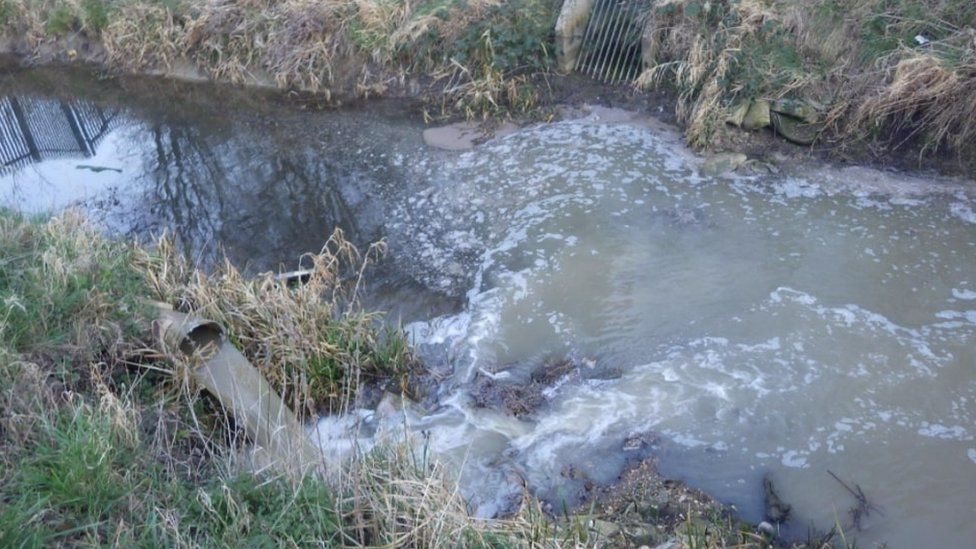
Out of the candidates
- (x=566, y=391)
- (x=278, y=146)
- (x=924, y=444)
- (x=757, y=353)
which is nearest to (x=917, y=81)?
(x=757, y=353)

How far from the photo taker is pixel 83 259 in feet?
17.1

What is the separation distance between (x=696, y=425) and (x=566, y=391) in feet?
2.60

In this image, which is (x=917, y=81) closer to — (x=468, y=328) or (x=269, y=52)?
(x=468, y=328)

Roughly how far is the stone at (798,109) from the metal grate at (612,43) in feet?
5.45

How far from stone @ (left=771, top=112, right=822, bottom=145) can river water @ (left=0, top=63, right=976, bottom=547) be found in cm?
34

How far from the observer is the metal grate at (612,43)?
8.79m

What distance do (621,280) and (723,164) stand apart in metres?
1.90

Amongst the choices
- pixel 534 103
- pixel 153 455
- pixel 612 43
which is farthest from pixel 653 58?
pixel 153 455

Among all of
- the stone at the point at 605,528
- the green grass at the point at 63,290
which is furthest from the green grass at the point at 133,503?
the stone at the point at 605,528

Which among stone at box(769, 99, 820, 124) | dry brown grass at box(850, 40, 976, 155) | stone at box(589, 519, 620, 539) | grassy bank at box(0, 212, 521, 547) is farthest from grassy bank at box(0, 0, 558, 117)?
stone at box(589, 519, 620, 539)

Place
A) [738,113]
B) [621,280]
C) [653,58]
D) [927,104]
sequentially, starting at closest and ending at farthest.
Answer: [621,280] < [927,104] < [738,113] < [653,58]

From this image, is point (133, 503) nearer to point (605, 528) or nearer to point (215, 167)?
point (605, 528)

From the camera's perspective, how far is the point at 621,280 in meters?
6.14

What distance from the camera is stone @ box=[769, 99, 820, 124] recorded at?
7465 millimetres
